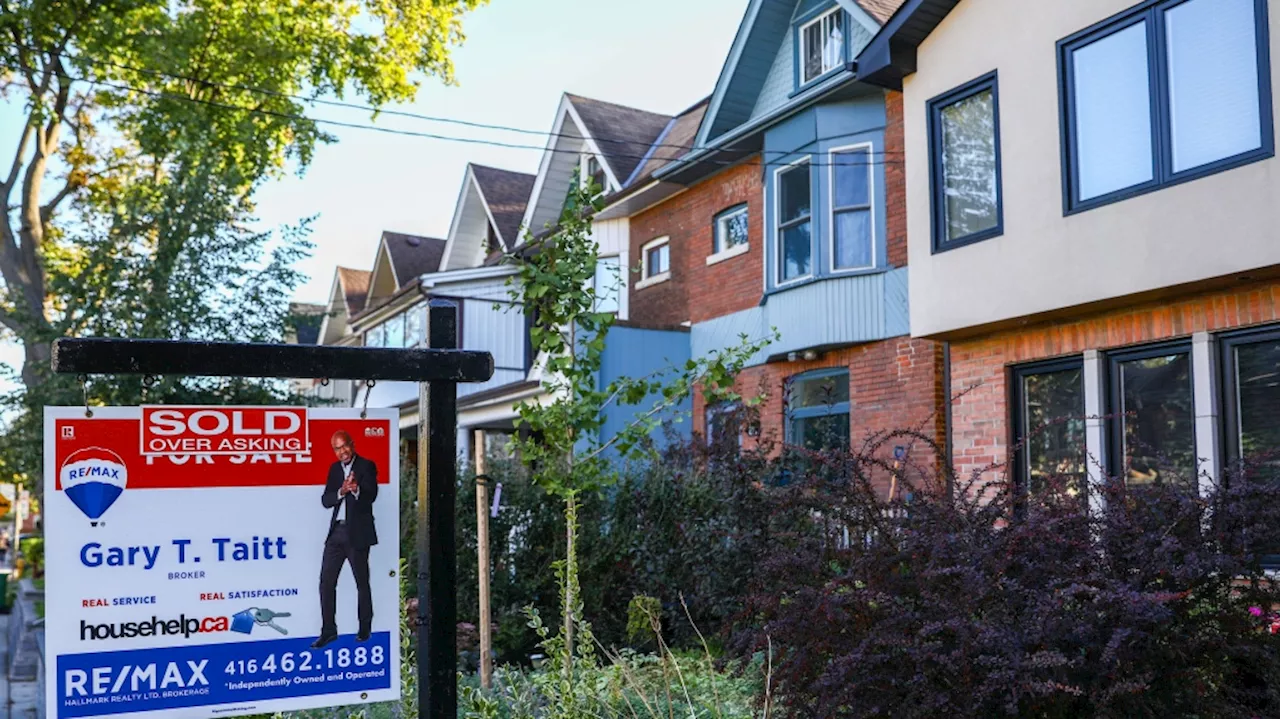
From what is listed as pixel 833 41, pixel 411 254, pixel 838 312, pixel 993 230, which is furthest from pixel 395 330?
pixel 993 230

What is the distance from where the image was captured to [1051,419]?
35.6 feet

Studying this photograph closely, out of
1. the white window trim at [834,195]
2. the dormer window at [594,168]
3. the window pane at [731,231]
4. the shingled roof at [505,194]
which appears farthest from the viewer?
the shingled roof at [505,194]

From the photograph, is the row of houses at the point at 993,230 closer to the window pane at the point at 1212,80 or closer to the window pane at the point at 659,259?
the window pane at the point at 1212,80

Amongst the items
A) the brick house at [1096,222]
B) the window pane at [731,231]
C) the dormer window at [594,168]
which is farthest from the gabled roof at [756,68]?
the dormer window at [594,168]

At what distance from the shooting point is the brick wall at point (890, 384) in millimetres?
13250

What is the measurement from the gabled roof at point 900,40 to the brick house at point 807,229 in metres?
0.43

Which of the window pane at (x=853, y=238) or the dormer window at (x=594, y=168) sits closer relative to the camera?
the window pane at (x=853, y=238)

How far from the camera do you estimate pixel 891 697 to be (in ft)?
15.8

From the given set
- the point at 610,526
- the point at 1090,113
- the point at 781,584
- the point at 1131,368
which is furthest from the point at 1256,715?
the point at 1090,113

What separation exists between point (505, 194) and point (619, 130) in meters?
5.22

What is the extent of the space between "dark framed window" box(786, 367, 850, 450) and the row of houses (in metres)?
0.05

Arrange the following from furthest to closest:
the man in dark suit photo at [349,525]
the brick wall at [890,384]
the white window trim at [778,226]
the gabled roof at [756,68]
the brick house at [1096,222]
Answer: the gabled roof at [756,68]
the white window trim at [778,226]
the brick wall at [890,384]
the brick house at [1096,222]
the man in dark suit photo at [349,525]

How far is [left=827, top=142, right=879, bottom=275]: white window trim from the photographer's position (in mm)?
14219

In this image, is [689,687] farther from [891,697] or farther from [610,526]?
[610,526]
